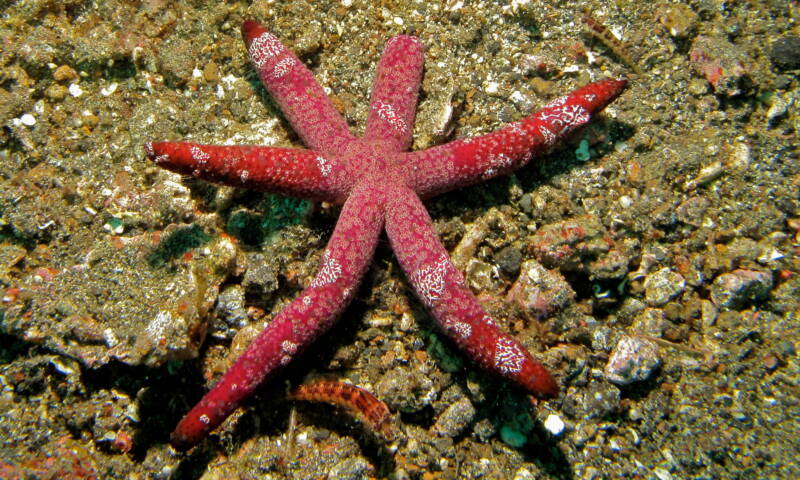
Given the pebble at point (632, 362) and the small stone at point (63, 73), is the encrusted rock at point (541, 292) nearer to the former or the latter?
the pebble at point (632, 362)

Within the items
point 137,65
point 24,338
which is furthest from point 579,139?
point 24,338

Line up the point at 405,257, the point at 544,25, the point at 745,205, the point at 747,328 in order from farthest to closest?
the point at 544,25
the point at 745,205
the point at 747,328
the point at 405,257

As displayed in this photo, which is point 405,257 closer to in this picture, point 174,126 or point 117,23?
point 174,126

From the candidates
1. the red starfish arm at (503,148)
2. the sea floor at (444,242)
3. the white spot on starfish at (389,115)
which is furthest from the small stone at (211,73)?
the red starfish arm at (503,148)

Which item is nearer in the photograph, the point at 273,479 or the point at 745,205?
the point at 273,479

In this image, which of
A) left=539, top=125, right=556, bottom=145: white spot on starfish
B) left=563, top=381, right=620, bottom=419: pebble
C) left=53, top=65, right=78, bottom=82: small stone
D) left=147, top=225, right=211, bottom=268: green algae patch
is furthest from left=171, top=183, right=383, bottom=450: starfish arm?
left=53, top=65, right=78, bottom=82: small stone

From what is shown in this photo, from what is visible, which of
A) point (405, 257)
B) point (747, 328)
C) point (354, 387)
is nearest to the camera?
point (405, 257)

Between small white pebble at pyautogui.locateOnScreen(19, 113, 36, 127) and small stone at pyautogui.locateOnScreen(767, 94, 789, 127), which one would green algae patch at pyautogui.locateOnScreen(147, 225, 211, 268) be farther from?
small stone at pyautogui.locateOnScreen(767, 94, 789, 127)
